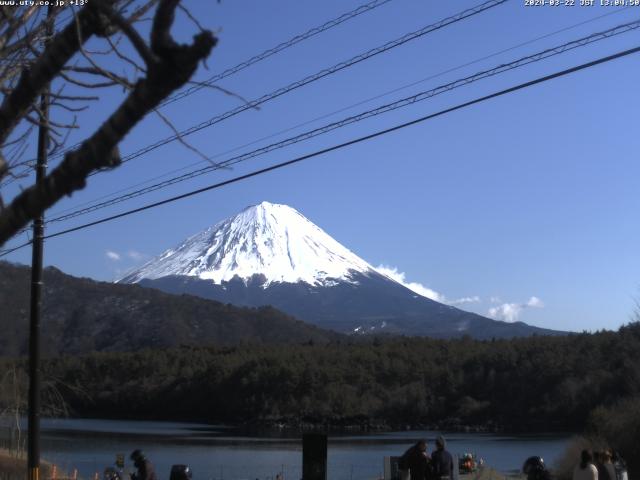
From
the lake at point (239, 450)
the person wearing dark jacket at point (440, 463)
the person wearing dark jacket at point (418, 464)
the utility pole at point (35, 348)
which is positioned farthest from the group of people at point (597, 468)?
the lake at point (239, 450)

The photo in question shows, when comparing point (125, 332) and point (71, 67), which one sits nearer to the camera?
point (71, 67)

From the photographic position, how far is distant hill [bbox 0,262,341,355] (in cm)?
14450

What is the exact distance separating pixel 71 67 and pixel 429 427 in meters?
73.4

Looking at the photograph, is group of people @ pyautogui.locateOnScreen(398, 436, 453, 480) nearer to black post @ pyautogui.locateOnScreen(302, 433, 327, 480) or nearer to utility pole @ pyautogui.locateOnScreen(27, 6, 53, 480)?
black post @ pyautogui.locateOnScreen(302, 433, 327, 480)

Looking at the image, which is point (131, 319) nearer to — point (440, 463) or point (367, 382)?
point (367, 382)

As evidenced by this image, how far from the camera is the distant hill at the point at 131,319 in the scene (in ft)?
474

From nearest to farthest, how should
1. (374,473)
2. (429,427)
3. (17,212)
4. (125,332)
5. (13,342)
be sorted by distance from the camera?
1. (17,212)
2. (374,473)
3. (429,427)
4. (13,342)
5. (125,332)

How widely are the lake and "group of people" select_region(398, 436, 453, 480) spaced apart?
60.2 feet

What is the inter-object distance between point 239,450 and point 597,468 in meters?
36.7

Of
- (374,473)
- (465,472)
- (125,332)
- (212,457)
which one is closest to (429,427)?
(212,457)

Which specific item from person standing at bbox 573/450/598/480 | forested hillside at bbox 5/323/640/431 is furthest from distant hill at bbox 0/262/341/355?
person standing at bbox 573/450/598/480

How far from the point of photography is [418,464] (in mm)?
14391

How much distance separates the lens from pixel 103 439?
180 ft

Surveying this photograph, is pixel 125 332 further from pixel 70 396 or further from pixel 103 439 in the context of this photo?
pixel 103 439
